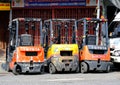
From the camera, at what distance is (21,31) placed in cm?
2552

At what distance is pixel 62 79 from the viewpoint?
691 inches

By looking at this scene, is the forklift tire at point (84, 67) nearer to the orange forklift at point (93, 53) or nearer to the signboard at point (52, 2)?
the orange forklift at point (93, 53)

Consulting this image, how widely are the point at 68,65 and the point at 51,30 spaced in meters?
1.78

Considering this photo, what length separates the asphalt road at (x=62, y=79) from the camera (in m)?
16.3

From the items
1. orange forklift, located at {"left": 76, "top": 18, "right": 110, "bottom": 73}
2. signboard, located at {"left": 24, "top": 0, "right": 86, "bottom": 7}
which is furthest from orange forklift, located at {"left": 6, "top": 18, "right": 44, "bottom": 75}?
signboard, located at {"left": 24, "top": 0, "right": 86, "bottom": 7}

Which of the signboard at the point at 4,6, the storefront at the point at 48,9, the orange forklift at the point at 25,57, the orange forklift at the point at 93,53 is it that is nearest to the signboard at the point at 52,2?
the storefront at the point at 48,9

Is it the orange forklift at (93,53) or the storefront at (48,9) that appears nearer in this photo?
the orange forklift at (93,53)

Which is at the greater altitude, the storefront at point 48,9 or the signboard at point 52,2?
the signboard at point 52,2

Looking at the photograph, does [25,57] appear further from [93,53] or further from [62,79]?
[93,53]

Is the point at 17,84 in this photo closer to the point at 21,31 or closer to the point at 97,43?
the point at 97,43

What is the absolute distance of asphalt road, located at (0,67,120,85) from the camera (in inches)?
643

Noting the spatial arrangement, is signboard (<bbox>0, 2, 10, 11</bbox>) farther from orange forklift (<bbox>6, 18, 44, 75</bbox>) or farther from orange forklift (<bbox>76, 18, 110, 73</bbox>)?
orange forklift (<bbox>76, 18, 110, 73</bbox>)

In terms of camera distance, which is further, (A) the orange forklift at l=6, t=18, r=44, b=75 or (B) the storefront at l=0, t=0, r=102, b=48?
(B) the storefront at l=0, t=0, r=102, b=48

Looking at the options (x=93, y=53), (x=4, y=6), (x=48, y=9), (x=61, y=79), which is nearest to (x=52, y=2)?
(x=48, y=9)
